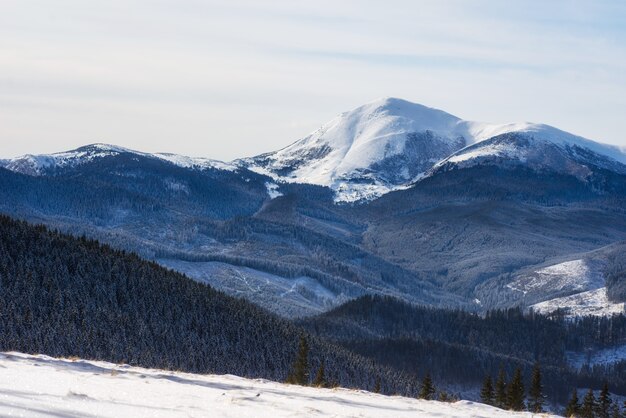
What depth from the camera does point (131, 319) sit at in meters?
127

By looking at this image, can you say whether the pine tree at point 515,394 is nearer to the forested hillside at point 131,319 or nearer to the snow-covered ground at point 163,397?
the forested hillside at point 131,319

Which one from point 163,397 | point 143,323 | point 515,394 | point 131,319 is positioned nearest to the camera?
point 163,397

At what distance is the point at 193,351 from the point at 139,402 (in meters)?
102

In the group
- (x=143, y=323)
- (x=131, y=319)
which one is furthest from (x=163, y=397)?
(x=131, y=319)

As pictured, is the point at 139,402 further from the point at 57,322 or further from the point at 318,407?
the point at 57,322

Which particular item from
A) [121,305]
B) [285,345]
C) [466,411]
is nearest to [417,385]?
[285,345]

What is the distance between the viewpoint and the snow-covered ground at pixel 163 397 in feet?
76.6

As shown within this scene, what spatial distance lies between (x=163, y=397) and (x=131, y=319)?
102341mm

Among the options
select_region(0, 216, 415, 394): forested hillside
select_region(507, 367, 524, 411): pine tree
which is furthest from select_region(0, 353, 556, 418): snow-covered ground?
select_region(0, 216, 415, 394): forested hillside

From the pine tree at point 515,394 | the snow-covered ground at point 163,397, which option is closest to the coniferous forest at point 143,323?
the pine tree at point 515,394

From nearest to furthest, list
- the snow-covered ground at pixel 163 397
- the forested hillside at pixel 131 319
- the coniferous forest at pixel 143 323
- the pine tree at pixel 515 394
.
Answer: the snow-covered ground at pixel 163 397 < the pine tree at pixel 515 394 < the coniferous forest at pixel 143 323 < the forested hillside at pixel 131 319

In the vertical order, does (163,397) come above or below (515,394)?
above

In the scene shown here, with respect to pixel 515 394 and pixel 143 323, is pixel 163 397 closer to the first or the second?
pixel 515 394

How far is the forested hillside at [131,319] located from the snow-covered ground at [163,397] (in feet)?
210
